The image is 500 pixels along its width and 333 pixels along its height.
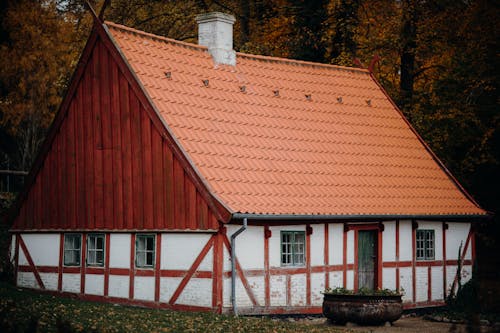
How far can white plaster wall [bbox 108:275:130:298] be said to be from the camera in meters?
21.7

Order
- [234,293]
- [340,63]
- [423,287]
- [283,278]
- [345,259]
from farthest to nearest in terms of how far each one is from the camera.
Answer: [340,63] → [423,287] → [345,259] → [283,278] → [234,293]

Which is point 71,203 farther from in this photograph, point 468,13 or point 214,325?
point 468,13

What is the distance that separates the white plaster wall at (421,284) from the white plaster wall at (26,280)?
10.3 m

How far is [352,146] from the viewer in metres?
25.7

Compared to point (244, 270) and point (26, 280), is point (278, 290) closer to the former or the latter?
point (244, 270)

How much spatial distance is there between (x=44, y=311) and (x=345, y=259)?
844 centimetres

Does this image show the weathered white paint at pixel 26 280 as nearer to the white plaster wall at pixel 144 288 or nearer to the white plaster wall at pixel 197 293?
the white plaster wall at pixel 144 288

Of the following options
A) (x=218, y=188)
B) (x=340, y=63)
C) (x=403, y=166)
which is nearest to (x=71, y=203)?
(x=218, y=188)

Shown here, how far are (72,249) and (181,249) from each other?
4.16 m

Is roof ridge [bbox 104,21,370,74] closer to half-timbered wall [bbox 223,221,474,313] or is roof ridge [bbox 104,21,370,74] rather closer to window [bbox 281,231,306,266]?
half-timbered wall [bbox 223,221,474,313]

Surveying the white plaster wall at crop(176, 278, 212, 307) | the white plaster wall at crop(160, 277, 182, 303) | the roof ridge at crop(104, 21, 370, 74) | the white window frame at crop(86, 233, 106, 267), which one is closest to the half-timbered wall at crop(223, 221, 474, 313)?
the white plaster wall at crop(176, 278, 212, 307)

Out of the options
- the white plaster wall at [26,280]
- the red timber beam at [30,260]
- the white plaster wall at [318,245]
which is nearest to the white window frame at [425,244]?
the white plaster wall at [318,245]

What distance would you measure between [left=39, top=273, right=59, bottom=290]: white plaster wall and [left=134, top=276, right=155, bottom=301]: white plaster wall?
3115 millimetres

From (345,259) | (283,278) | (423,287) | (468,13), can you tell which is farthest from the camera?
(468,13)
